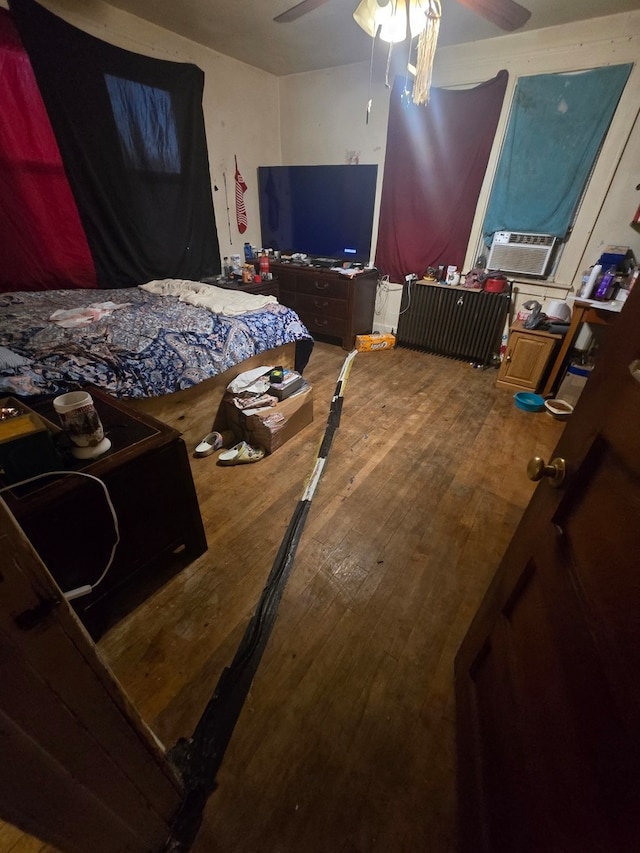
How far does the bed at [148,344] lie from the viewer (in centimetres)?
158

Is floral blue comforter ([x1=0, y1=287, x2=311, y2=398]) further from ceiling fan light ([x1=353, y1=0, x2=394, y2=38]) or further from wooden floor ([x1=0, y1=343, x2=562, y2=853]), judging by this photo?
ceiling fan light ([x1=353, y1=0, x2=394, y2=38])

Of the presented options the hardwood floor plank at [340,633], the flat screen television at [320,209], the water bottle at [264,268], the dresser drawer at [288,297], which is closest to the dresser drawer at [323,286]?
the dresser drawer at [288,297]

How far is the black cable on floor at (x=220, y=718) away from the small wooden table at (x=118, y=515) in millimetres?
375

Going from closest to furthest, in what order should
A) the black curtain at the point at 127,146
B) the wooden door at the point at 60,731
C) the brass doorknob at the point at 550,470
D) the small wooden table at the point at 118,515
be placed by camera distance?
the wooden door at the point at 60,731
the brass doorknob at the point at 550,470
the small wooden table at the point at 118,515
the black curtain at the point at 127,146

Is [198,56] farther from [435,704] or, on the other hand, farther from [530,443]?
[435,704]

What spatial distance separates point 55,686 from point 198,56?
14.4ft

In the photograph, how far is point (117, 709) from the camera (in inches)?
21.7

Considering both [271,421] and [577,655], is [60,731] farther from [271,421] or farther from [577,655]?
[271,421]

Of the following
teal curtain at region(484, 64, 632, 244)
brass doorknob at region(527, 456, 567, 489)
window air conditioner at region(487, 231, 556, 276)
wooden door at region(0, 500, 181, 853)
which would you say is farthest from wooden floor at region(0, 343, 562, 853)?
teal curtain at region(484, 64, 632, 244)

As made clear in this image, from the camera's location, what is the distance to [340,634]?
48.9 inches

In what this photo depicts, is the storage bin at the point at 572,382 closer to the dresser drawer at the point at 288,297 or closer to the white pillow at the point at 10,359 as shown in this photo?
the dresser drawer at the point at 288,297

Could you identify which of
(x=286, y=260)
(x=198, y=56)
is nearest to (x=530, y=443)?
(x=286, y=260)

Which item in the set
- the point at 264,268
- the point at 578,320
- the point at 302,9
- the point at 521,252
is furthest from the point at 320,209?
the point at 578,320

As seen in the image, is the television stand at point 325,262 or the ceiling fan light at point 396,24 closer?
the ceiling fan light at point 396,24
